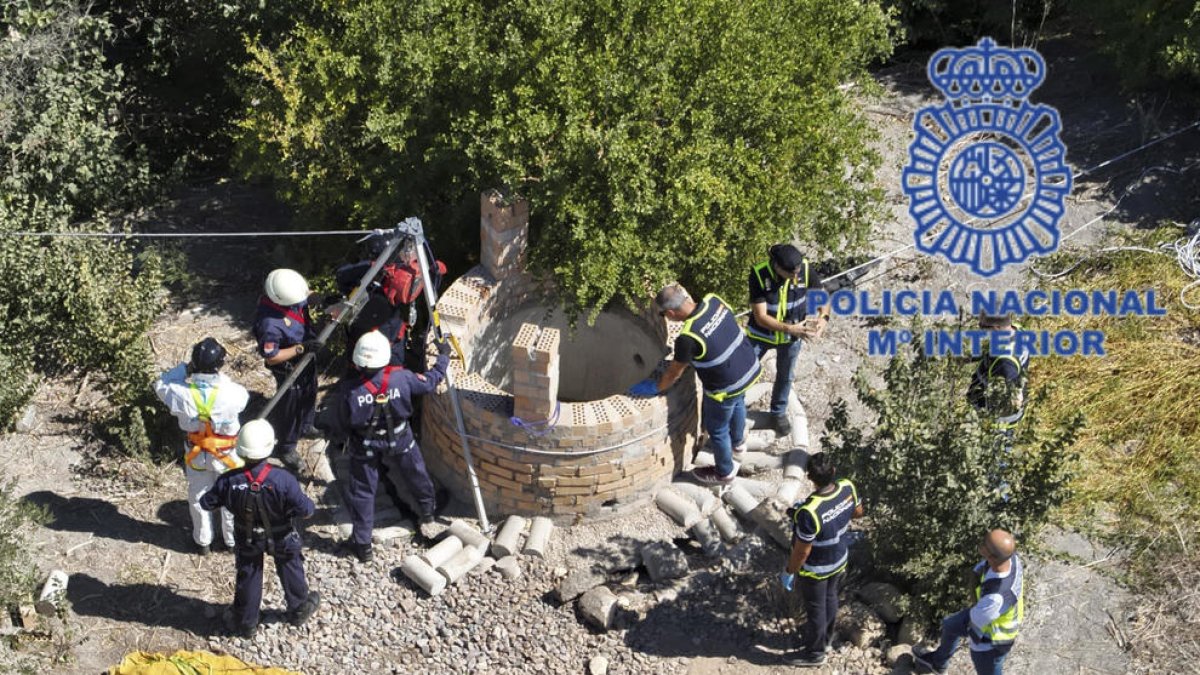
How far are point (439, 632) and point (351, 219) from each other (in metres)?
3.60

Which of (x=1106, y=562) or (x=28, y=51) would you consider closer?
(x=1106, y=562)

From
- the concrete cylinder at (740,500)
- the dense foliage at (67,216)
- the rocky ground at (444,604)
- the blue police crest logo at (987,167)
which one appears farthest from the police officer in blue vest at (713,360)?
the dense foliage at (67,216)

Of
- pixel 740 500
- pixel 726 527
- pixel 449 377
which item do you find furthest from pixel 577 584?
pixel 449 377

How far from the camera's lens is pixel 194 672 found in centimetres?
763

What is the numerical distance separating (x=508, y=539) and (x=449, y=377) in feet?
4.04

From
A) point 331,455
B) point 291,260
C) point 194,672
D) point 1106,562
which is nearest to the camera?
point 194,672

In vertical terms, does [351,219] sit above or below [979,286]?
above

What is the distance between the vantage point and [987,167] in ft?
40.3

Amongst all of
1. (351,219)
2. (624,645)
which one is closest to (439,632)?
(624,645)

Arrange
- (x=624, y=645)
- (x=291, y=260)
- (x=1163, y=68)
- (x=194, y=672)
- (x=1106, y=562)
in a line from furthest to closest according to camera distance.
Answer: (x=1163, y=68), (x=291, y=260), (x=1106, y=562), (x=624, y=645), (x=194, y=672)

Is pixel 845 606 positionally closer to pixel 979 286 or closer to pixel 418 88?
pixel 979 286

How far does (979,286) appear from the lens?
36.8 feet

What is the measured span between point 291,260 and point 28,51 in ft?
9.95

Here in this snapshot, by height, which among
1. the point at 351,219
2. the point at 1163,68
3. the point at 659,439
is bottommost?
the point at 659,439
